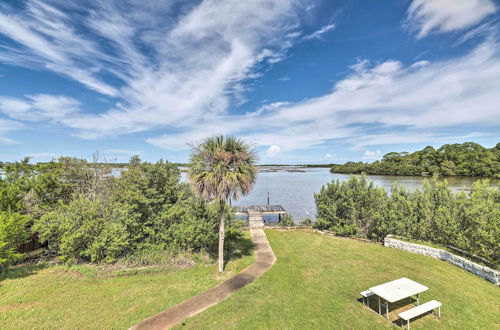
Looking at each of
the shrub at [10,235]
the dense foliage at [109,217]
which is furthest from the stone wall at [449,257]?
the shrub at [10,235]

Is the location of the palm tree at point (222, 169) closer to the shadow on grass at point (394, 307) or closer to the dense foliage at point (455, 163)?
the shadow on grass at point (394, 307)

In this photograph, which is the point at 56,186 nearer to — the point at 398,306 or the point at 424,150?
the point at 398,306

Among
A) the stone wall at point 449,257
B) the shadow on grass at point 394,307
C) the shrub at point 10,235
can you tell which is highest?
the shrub at point 10,235

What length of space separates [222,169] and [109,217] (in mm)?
6341

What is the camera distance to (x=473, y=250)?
30.6ft

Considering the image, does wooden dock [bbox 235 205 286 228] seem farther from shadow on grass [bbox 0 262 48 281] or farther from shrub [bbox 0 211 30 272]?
shrub [bbox 0 211 30 272]

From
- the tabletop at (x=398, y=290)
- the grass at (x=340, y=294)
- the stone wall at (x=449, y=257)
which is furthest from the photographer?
the stone wall at (x=449, y=257)

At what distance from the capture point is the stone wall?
25.4ft

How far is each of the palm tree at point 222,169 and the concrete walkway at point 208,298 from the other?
3.62 ft

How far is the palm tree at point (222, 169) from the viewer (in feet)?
25.4

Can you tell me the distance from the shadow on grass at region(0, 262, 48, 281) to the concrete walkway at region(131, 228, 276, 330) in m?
6.60

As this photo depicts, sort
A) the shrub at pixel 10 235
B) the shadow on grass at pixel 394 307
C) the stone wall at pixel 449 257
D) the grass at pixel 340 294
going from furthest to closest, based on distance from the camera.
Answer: the stone wall at pixel 449 257
the shrub at pixel 10 235
the shadow on grass at pixel 394 307
the grass at pixel 340 294

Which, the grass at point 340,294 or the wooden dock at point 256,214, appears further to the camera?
the wooden dock at point 256,214

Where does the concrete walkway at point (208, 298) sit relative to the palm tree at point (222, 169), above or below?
below
